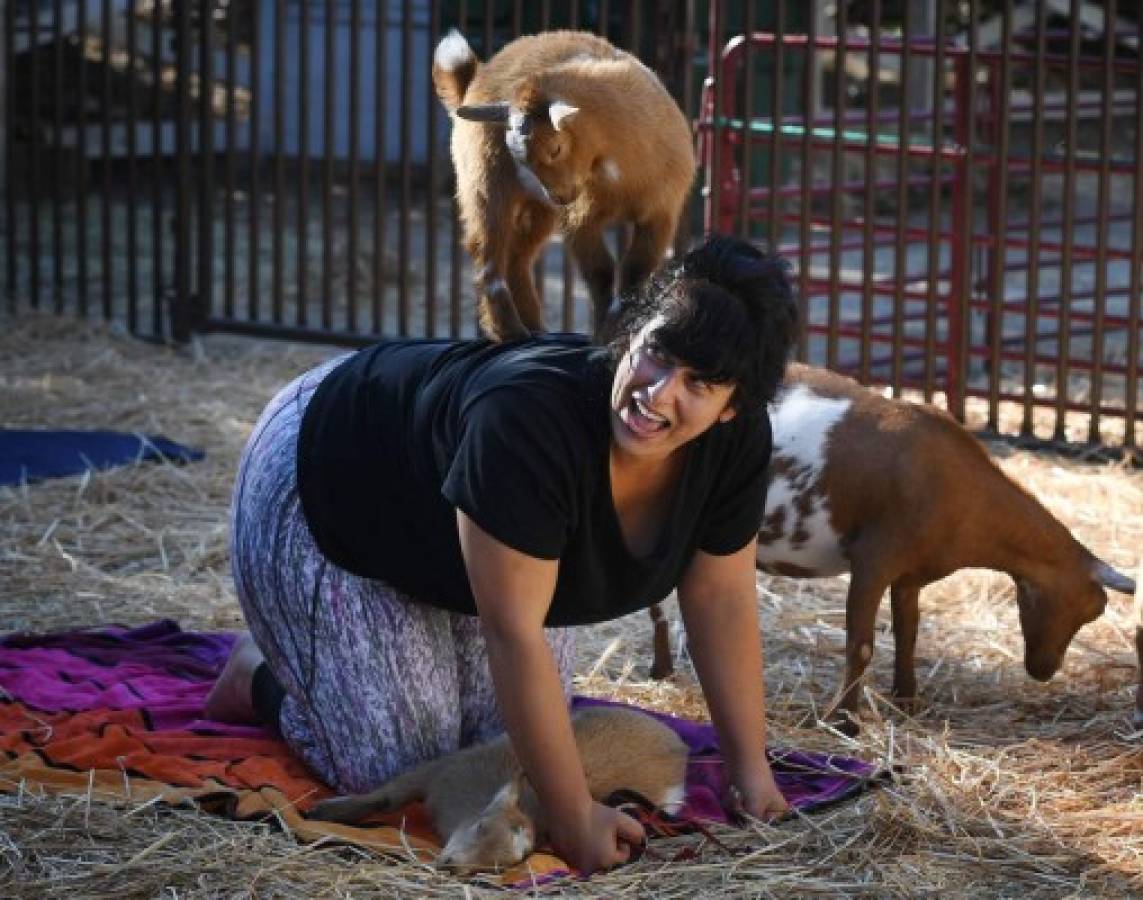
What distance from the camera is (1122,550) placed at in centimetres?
642

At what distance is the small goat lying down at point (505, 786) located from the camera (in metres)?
3.54

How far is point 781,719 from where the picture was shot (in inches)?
189

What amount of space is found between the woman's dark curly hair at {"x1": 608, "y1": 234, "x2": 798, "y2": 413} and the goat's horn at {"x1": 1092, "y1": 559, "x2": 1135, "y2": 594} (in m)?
1.82

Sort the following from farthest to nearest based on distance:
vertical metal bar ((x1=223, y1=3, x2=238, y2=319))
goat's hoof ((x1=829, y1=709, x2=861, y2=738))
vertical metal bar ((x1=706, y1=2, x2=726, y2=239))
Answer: vertical metal bar ((x1=223, y1=3, x2=238, y2=319)) → vertical metal bar ((x1=706, y1=2, x2=726, y2=239)) → goat's hoof ((x1=829, y1=709, x2=861, y2=738))

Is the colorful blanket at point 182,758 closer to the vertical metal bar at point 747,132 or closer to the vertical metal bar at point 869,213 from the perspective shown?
the vertical metal bar at point 869,213

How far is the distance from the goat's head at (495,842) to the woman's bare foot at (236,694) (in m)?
0.95

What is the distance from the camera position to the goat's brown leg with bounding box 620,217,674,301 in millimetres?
4324

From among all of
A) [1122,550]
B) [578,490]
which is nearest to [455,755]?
[578,490]

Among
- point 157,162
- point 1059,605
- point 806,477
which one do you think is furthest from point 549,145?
point 157,162

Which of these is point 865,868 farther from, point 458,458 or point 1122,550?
point 1122,550

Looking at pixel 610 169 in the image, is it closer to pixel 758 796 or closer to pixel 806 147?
pixel 758 796

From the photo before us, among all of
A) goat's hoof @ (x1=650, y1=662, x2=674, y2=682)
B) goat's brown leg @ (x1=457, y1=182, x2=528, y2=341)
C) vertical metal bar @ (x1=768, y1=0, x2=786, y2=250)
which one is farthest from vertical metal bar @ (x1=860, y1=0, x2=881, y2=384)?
goat's brown leg @ (x1=457, y1=182, x2=528, y2=341)

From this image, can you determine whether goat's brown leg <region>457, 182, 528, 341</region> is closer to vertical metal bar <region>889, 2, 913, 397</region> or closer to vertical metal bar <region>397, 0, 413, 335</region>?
vertical metal bar <region>889, 2, 913, 397</region>

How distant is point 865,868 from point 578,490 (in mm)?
953
